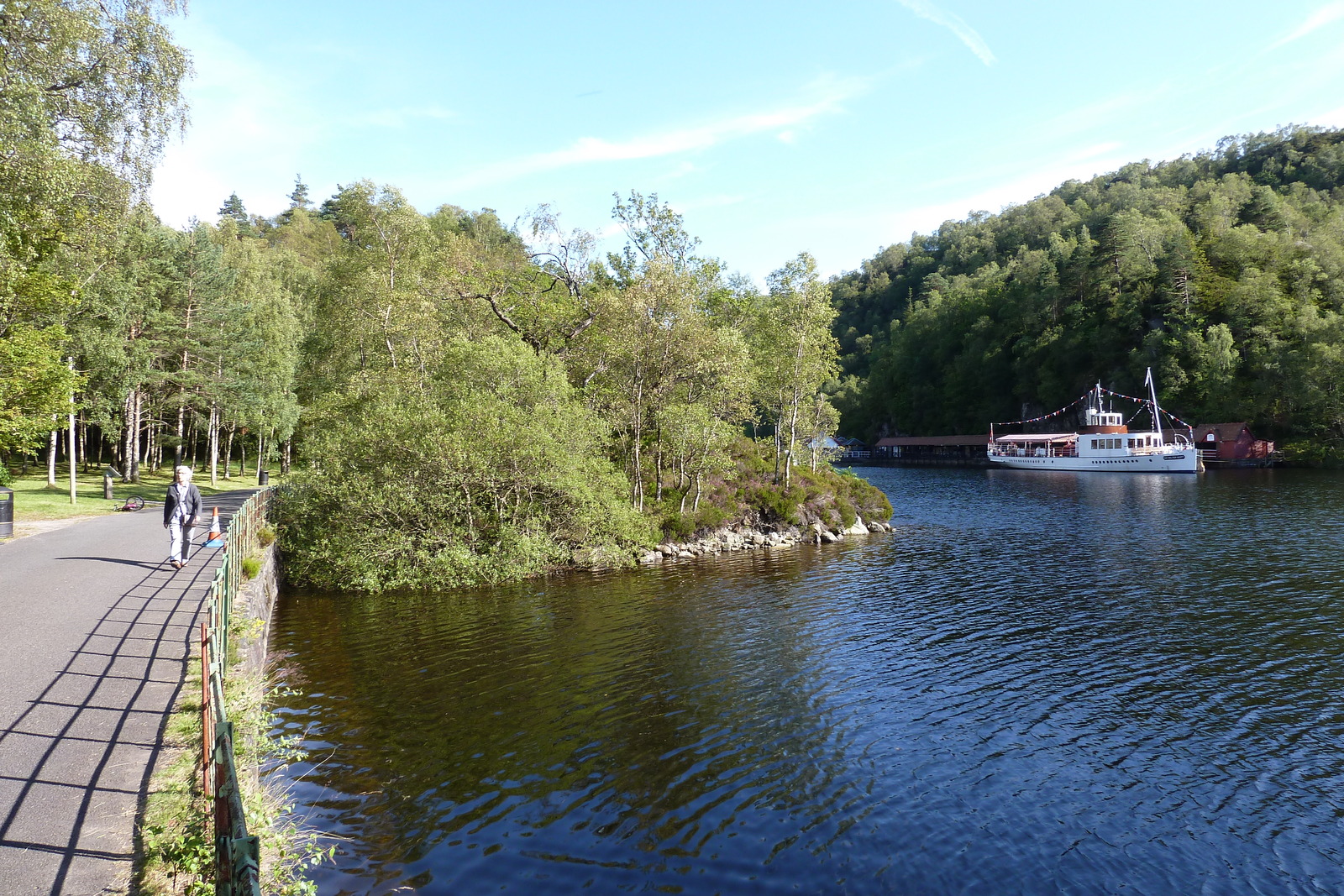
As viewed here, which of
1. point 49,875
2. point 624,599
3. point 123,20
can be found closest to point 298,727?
point 49,875

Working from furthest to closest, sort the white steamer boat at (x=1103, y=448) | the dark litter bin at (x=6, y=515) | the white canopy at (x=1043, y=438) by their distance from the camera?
the white canopy at (x=1043, y=438), the white steamer boat at (x=1103, y=448), the dark litter bin at (x=6, y=515)

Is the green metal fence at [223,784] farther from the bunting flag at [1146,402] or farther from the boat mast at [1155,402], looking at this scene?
the bunting flag at [1146,402]

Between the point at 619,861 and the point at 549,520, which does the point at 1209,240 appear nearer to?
the point at 549,520

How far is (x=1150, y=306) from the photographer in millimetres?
102438

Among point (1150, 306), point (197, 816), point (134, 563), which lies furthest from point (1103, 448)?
point (197, 816)

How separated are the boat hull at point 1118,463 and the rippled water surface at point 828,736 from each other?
6287 centimetres

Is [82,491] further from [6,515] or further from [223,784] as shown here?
[223,784]

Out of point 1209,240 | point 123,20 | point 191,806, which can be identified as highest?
point 1209,240

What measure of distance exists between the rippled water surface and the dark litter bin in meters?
9.79

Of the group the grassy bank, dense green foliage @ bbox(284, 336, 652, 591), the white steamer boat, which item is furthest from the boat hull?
the grassy bank

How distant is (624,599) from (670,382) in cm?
1403

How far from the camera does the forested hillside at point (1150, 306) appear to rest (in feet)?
284

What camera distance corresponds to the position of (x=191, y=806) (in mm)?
7344

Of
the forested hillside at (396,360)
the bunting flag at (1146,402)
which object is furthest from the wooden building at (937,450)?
the forested hillside at (396,360)
